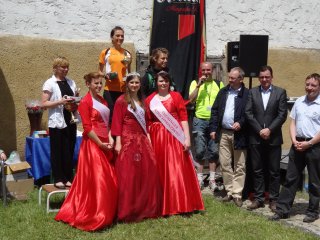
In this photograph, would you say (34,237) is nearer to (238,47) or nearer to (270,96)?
(270,96)

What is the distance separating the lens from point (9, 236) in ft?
15.9

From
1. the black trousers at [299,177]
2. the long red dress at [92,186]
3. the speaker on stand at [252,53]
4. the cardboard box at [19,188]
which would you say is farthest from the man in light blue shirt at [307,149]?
the cardboard box at [19,188]

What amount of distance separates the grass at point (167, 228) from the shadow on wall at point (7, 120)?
215 cm

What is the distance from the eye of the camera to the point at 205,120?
22.4 feet

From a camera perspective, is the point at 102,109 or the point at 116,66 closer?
the point at 102,109

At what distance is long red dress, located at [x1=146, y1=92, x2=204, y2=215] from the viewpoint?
5.39 metres

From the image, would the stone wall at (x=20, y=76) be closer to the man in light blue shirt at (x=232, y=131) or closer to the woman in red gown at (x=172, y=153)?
the woman in red gown at (x=172, y=153)

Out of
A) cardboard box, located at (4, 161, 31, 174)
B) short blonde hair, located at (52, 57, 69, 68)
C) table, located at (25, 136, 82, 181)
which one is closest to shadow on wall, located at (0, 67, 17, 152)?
table, located at (25, 136, 82, 181)

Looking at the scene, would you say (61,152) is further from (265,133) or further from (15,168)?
(265,133)

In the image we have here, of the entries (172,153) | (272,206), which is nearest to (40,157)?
(172,153)

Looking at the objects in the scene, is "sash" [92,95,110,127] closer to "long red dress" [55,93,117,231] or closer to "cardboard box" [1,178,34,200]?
"long red dress" [55,93,117,231]

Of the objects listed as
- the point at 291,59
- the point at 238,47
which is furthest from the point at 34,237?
the point at 291,59

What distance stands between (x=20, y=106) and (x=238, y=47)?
346cm

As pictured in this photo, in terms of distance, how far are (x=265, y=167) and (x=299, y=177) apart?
23.2 inches
